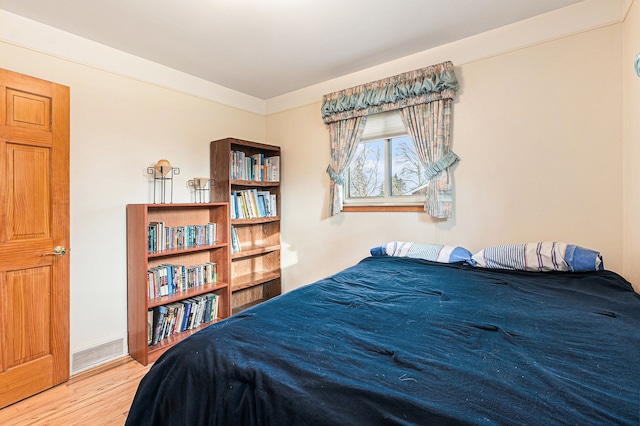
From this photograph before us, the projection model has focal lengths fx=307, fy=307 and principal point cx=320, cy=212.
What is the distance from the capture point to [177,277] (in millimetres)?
2682

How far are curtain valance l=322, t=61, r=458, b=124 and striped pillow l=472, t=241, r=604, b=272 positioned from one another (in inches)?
48.7

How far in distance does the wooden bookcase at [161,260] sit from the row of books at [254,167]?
0.43 m

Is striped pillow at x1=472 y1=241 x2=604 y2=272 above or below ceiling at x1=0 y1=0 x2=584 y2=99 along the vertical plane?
below

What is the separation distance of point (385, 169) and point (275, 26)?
1491mm

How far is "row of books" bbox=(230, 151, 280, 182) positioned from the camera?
3145 mm

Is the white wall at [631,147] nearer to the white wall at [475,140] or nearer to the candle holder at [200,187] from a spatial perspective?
the white wall at [475,140]

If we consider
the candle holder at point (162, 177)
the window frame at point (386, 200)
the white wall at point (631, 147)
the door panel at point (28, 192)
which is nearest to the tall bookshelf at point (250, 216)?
the candle holder at point (162, 177)

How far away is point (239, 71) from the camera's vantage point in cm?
294

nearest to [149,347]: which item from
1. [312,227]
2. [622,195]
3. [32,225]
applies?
[32,225]

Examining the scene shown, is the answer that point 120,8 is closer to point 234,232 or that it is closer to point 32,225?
point 32,225

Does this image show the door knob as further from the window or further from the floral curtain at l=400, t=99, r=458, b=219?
the floral curtain at l=400, t=99, r=458, b=219

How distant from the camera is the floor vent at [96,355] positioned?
225 cm

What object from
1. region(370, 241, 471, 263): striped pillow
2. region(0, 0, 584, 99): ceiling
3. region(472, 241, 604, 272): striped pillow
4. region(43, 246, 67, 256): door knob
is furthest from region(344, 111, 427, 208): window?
region(43, 246, 67, 256): door knob

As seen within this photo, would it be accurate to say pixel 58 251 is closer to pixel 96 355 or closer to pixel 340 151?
pixel 96 355
